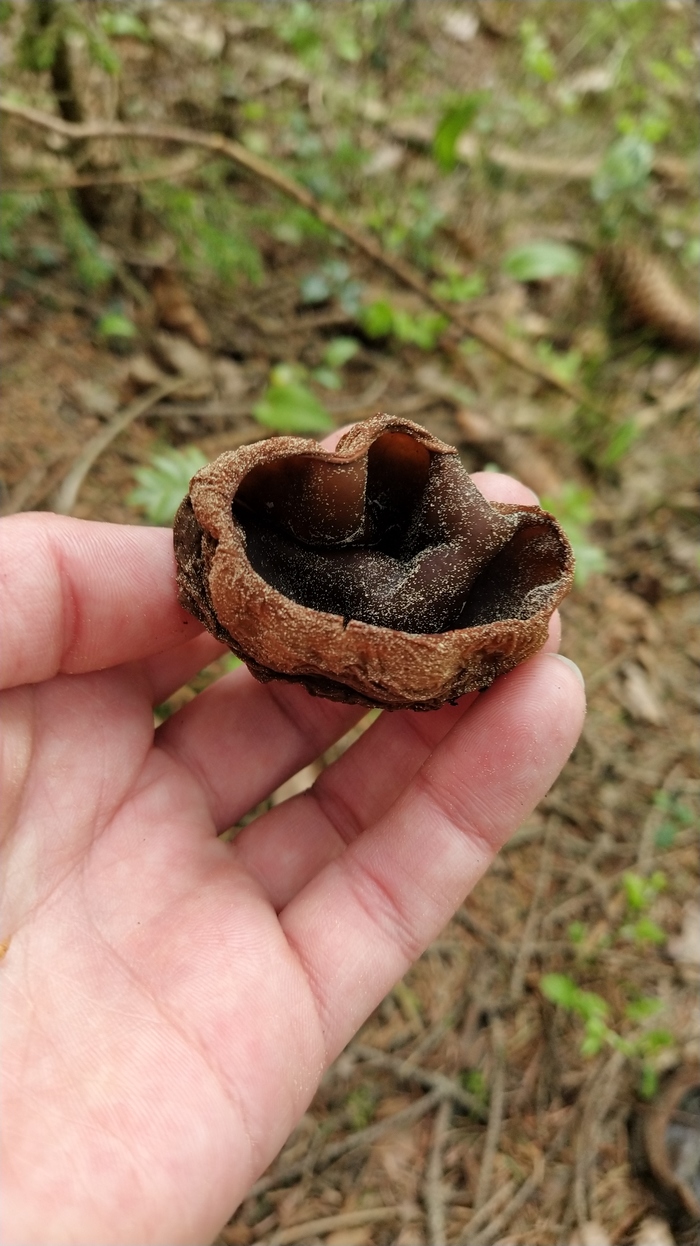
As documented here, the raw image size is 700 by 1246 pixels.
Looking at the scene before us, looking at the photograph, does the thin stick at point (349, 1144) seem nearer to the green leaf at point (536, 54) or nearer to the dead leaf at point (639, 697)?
the dead leaf at point (639, 697)

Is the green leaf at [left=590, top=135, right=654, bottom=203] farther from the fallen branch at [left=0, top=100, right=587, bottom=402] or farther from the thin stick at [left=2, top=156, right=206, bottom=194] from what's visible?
the thin stick at [left=2, top=156, right=206, bottom=194]

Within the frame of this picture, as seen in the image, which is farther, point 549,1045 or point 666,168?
→ point 666,168

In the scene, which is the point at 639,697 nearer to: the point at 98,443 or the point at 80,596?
the point at 98,443

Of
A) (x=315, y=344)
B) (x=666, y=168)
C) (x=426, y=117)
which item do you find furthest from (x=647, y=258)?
(x=315, y=344)

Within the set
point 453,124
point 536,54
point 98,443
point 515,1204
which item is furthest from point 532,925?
point 536,54

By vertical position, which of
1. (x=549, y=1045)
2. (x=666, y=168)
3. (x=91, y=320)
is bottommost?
(x=549, y=1045)

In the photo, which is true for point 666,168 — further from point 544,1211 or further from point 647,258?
point 544,1211

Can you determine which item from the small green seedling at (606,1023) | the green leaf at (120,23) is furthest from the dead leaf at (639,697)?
the green leaf at (120,23)
